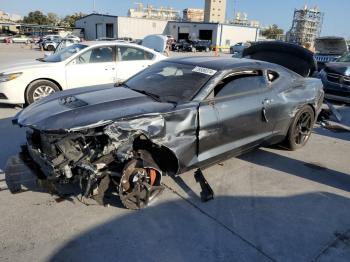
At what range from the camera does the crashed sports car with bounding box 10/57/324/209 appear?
121 inches

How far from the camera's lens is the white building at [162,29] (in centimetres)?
5312

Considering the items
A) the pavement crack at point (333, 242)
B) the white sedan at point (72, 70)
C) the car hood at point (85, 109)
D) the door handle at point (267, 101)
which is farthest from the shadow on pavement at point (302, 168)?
the white sedan at point (72, 70)

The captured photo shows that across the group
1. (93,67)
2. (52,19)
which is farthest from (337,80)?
(52,19)

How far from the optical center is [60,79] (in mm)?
6996

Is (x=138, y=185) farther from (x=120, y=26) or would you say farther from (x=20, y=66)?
(x=120, y=26)

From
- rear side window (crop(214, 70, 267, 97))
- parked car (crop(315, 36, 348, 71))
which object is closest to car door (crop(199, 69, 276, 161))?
rear side window (crop(214, 70, 267, 97))

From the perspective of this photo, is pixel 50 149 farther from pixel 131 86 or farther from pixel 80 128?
pixel 131 86

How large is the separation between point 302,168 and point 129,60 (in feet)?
16.6

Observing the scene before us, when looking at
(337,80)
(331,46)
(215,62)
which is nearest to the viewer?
(215,62)

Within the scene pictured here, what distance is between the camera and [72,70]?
7117 mm

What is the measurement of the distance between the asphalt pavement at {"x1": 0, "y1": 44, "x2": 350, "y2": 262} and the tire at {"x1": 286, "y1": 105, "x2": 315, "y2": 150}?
32.7 inches

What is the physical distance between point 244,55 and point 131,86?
4.43 m

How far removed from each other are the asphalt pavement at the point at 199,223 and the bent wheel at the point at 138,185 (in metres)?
0.11

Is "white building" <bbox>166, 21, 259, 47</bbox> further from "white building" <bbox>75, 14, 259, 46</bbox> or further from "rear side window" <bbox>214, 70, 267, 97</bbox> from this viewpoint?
"rear side window" <bbox>214, 70, 267, 97</bbox>
